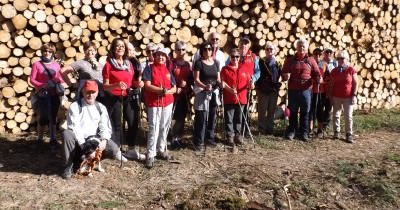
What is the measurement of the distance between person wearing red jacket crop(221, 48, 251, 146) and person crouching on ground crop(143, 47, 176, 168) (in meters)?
1.13

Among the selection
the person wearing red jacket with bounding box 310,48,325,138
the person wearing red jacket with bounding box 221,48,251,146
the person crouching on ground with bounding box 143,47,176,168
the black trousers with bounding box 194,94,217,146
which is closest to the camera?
the person crouching on ground with bounding box 143,47,176,168

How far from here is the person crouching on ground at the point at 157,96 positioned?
20.5 feet

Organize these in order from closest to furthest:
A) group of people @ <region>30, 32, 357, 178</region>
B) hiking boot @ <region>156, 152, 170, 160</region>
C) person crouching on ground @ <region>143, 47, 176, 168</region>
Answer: group of people @ <region>30, 32, 357, 178</region>
person crouching on ground @ <region>143, 47, 176, 168</region>
hiking boot @ <region>156, 152, 170, 160</region>

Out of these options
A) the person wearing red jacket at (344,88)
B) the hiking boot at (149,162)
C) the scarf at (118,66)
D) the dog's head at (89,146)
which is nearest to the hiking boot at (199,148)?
the hiking boot at (149,162)

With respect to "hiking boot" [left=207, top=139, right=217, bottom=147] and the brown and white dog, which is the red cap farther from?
"hiking boot" [left=207, top=139, right=217, bottom=147]

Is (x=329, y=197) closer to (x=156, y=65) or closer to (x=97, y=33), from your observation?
(x=156, y=65)

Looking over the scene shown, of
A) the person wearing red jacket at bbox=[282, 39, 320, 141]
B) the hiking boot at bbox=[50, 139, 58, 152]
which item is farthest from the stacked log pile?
the person wearing red jacket at bbox=[282, 39, 320, 141]

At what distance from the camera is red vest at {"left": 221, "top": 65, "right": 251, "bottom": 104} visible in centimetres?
719

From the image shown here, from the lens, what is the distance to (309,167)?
6.51 metres

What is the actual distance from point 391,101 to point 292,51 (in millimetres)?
3608

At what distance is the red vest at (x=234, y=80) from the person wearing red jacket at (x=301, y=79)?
87 cm

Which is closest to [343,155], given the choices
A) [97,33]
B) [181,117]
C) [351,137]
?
[351,137]

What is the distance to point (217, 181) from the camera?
19.0ft

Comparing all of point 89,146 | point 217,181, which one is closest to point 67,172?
point 89,146
